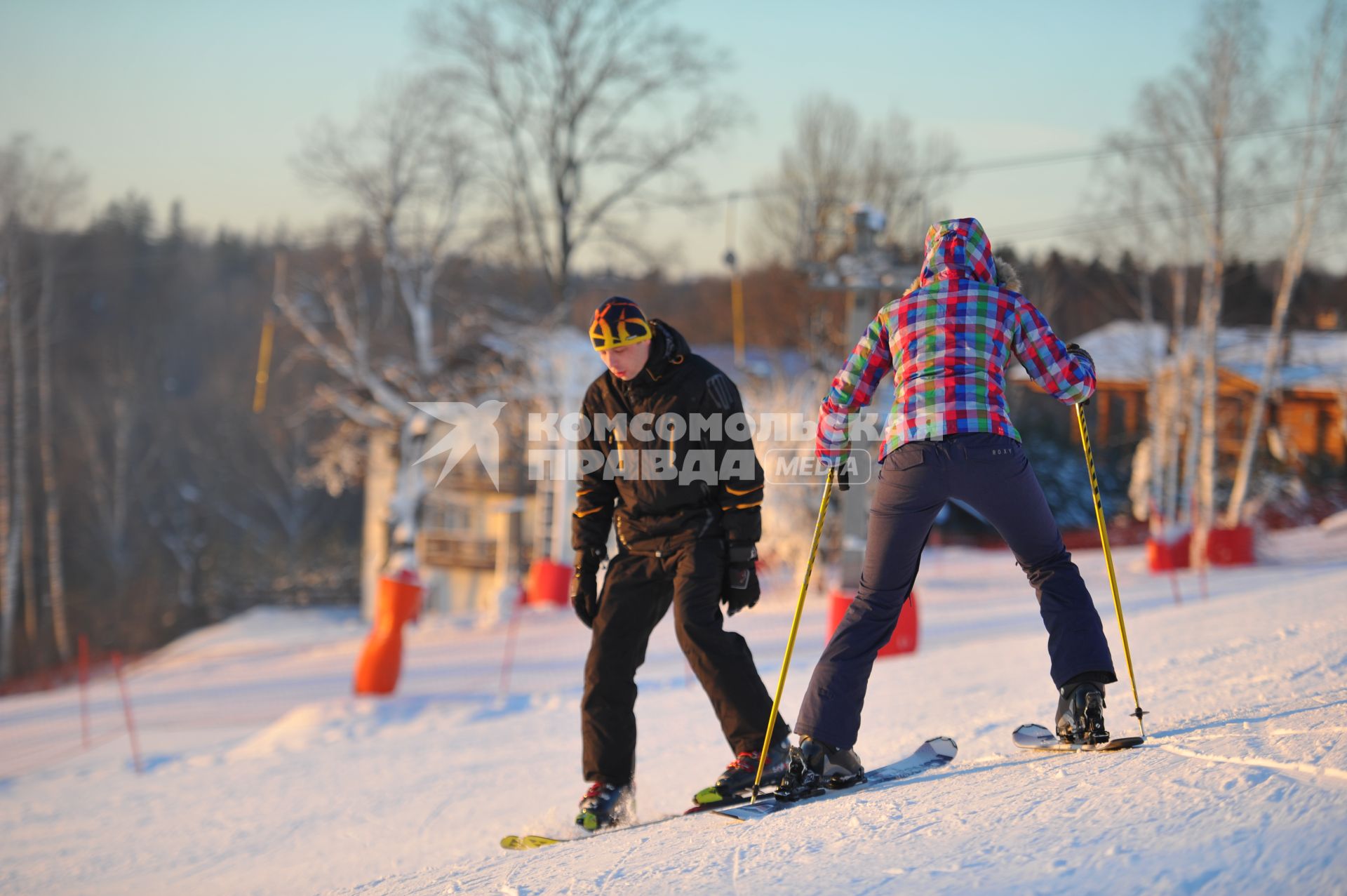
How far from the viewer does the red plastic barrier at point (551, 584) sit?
1664 cm

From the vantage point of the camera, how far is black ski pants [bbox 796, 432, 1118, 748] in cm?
312

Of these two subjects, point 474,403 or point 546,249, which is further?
point 546,249

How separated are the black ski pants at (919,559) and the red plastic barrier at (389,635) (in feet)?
22.1

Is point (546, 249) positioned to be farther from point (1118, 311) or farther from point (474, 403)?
point (1118, 311)

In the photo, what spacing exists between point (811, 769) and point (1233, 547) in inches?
552

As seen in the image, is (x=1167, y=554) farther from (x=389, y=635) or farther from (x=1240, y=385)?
(x=389, y=635)

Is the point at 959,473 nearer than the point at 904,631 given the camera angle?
Yes

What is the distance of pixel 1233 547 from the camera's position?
15.0 metres

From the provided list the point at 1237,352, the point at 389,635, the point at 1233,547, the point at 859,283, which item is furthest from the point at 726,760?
the point at 1237,352

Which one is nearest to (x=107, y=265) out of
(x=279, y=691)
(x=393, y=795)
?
(x=279, y=691)

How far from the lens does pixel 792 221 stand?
3556cm

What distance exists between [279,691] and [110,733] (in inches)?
105

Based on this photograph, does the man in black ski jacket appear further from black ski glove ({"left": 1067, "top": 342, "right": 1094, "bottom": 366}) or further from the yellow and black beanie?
black ski glove ({"left": 1067, "top": 342, "right": 1094, "bottom": 366})

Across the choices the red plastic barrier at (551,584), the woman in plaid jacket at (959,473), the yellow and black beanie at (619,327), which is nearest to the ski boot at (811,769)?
the woman in plaid jacket at (959,473)
